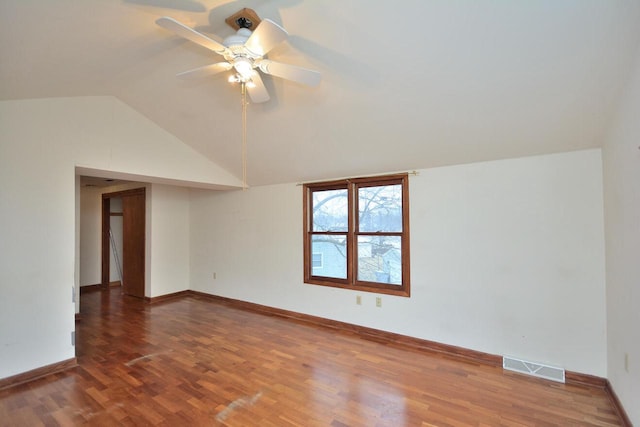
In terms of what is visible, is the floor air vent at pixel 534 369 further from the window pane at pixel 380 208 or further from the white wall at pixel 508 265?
the window pane at pixel 380 208

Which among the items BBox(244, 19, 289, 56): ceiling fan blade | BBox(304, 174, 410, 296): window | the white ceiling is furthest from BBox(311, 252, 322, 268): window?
BBox(244, 19, 289, 56): ceiling fan blade

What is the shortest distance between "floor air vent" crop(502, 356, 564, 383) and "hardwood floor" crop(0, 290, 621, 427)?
9cm

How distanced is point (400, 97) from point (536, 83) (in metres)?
0.95

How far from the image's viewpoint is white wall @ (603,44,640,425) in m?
1.86

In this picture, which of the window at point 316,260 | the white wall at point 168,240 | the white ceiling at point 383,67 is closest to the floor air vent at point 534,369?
the white ceiling at point 383,67

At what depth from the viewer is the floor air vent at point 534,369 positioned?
2668mm

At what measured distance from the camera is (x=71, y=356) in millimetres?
2947

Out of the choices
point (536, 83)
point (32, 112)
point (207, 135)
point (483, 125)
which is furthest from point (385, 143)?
point (32, 112)

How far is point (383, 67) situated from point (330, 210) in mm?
2326

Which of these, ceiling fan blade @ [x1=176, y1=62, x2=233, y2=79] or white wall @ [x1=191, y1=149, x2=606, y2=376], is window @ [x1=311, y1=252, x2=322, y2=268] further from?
ceiling fan blade @ [x1=176, y1=62, x2=233, y2=79]

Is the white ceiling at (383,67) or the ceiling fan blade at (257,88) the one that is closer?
the white ceiling at (383,67)

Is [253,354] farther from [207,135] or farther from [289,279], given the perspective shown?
[207,135]

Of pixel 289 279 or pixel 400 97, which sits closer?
pixel 400 97

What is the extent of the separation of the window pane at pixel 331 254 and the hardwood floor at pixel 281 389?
894 millimetres
